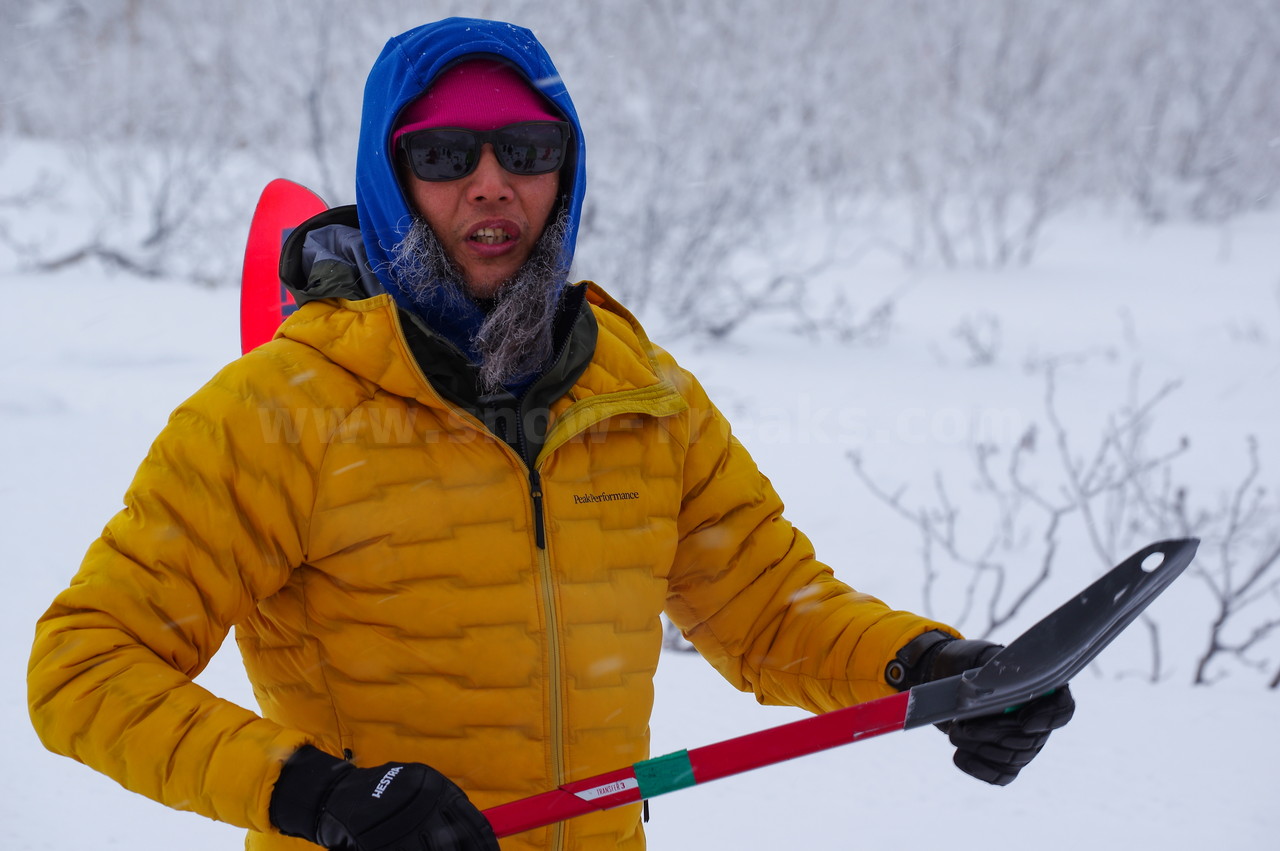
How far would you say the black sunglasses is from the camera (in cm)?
129

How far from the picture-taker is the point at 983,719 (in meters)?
1.24

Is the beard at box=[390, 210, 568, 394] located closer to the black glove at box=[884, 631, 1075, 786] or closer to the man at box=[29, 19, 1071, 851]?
the man at box=[29, 19, 1071, 851]

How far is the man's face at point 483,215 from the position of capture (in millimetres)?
1313

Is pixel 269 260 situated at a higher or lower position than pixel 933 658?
higher

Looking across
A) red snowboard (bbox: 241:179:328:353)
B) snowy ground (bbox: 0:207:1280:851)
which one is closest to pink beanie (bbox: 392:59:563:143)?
red snowboard (bbox: 241:179:328:353)

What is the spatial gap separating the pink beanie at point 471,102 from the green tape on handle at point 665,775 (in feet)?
2.71

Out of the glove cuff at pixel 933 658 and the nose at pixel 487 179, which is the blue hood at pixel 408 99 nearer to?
the nose at pixel 487 179

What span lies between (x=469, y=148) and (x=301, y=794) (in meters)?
0.80

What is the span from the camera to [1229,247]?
1066cm

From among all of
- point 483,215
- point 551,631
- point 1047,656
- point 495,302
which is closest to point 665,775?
point 551,631

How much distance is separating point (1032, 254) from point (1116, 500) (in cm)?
671

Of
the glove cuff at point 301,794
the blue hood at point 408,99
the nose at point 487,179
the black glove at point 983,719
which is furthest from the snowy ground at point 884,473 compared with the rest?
the nose at point 487,179

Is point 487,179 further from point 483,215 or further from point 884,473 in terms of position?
point 884,473

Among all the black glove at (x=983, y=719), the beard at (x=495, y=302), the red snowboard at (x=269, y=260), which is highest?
the red snowboard at (x=269, y=260)
